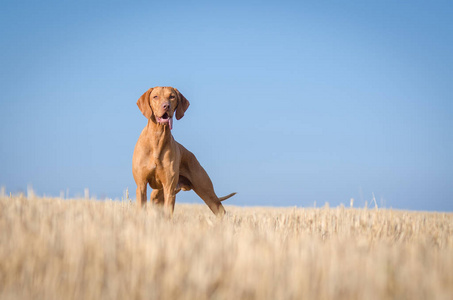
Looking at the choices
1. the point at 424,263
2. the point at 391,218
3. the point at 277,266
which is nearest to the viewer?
the point at 277,266

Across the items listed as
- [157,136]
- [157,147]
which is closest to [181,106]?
[157,136]

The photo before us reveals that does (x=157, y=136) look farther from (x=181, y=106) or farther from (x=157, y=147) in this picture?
(x=181, y=106)

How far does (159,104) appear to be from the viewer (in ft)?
20.5

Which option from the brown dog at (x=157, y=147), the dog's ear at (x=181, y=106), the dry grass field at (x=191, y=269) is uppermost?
the dog's ear at (x=181, y=106)

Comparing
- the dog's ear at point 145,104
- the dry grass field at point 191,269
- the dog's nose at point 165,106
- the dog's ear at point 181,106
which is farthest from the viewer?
the dog's ear at point 181,106

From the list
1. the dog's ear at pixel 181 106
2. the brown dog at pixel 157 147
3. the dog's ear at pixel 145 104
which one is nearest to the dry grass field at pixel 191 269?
the brown dog at pixel 157 147

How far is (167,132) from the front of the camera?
6.48 m

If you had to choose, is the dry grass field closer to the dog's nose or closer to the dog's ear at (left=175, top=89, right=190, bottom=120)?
the dog's nose

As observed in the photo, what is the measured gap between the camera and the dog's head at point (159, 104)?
623 centimetres

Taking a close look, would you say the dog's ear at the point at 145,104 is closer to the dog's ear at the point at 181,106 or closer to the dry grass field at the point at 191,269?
the dog's ear at the point at 181,106

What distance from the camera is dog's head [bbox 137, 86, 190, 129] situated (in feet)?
20.4

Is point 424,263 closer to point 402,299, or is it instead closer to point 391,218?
point 402,299

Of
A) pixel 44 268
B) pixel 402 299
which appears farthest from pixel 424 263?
pixel 44 268

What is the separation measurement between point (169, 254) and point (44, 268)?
2.70 feet
